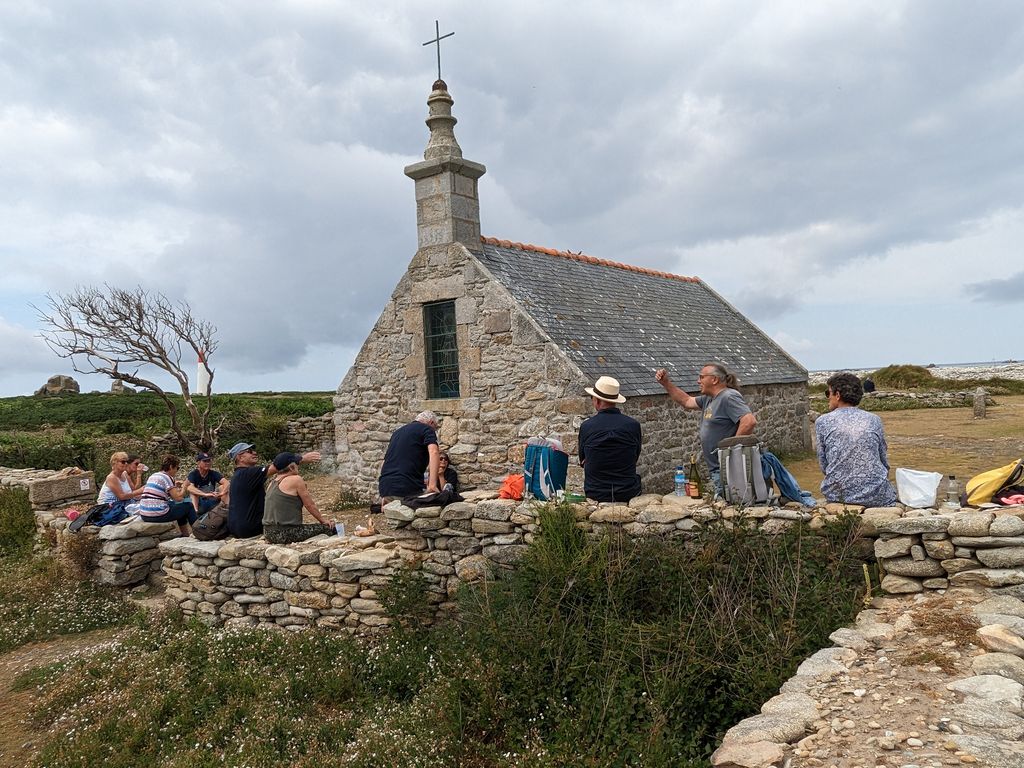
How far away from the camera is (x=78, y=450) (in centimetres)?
1536

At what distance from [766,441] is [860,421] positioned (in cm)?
898

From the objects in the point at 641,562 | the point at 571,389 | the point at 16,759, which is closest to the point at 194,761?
the point at 16,759

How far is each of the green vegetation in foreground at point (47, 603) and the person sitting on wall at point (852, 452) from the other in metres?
7.74

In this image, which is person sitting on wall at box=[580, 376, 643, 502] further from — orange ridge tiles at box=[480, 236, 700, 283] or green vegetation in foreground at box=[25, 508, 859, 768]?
orange ridge tiles at box=[480, 236, 700, 283]

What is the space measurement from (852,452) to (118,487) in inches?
351

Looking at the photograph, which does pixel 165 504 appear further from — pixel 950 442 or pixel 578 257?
pixel 950 442

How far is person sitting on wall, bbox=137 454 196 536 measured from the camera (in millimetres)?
8414

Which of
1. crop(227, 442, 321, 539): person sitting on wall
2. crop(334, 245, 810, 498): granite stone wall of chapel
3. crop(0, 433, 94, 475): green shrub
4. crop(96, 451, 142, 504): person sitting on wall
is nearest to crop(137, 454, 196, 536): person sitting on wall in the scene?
crop(96, 451, 142, 504): person sitting on wall

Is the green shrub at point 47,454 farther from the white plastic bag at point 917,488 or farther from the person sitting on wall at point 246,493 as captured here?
the white plastic bag at point 917,488

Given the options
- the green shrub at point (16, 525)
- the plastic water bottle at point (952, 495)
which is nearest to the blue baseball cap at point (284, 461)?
the plastic water bottle at point (952, 495)

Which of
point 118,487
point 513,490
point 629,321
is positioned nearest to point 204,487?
point 118,487

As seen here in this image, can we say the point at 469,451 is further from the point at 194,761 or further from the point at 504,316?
the point at 194,761

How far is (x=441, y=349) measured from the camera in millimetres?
11148

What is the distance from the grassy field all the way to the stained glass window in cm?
605
